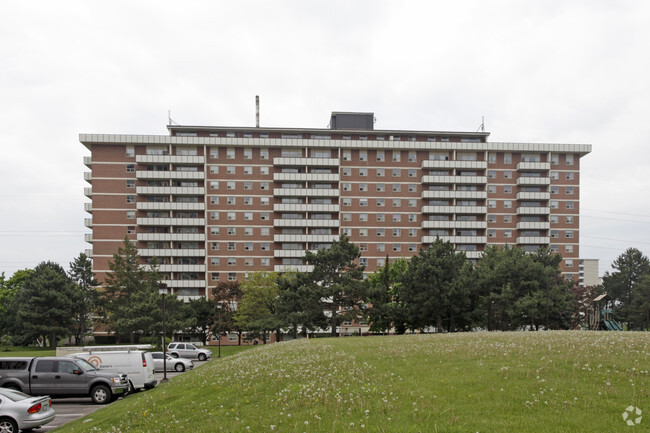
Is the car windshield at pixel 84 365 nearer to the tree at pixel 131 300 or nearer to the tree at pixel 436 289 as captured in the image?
the tree at pixel 131 300

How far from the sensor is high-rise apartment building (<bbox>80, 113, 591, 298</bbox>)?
8169cm

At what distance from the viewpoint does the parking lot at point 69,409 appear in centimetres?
1759

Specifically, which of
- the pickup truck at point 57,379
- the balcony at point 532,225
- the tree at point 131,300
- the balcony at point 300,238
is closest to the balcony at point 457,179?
the balcony at point 532,225

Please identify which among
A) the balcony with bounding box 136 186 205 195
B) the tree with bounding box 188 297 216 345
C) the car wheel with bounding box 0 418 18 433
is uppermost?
the balcony with bounding box 136 186 205 195

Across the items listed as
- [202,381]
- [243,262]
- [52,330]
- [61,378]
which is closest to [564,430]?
[202,381]

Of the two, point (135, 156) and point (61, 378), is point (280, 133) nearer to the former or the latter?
point (135, 156)

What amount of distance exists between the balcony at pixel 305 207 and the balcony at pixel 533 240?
33.7 meters

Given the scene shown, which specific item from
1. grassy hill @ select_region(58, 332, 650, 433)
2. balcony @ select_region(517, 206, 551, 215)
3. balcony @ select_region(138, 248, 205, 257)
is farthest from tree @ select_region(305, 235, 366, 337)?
balcony @ select_region(517, 206, 551, 215)

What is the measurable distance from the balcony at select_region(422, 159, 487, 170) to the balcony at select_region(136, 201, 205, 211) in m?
40.6

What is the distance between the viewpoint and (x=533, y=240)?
283 ft

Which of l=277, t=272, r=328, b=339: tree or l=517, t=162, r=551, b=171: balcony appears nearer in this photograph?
l=277, t=272, r=328, b=339: tree

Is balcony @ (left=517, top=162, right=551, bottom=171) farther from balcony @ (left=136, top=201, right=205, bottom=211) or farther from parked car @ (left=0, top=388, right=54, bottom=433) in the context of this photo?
parked car @ (left=0, top=388, right=54, bottom=433)

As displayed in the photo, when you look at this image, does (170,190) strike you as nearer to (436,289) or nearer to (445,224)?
(445,224)

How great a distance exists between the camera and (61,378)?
21.7 meters
